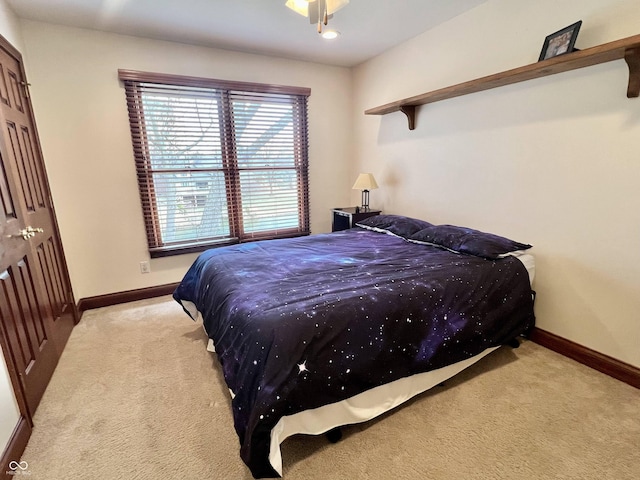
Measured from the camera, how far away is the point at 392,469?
1.39 meters

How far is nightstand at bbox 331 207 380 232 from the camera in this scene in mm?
3510

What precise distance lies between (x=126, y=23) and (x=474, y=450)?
3.74 m

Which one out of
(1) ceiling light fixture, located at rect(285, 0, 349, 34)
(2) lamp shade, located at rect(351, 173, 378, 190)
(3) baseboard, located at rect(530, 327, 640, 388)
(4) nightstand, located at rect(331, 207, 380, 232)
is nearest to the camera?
(1) ceiling light fixture, located at rect(285, 0, 349, 34)

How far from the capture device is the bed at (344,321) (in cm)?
132

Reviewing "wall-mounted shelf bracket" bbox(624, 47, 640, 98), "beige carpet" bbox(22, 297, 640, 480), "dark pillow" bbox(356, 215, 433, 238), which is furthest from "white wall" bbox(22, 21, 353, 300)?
"wall-mounted shelf bracket" bbox(624, 47, 640, 98)

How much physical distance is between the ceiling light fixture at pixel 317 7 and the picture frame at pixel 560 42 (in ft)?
4.27

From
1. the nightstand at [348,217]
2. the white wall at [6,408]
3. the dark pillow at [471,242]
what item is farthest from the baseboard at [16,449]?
the nightstand at [348,217]

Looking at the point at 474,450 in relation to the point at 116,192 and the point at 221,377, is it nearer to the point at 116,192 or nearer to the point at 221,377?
the point at 221,377

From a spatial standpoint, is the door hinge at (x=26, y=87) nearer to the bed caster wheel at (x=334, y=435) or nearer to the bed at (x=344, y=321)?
the bed at (x=344, y=321)

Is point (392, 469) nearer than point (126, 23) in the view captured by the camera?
Yes

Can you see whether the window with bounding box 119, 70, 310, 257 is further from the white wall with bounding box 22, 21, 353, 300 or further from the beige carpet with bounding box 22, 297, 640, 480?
the beige carpet with bounding box 22, 297, 640, 480

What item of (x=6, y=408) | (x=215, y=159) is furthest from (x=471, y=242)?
(x=6, y=408)

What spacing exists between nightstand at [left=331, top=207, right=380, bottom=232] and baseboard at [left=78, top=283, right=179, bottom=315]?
1.92m

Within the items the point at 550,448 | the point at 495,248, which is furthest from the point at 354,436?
the point at 495,248
